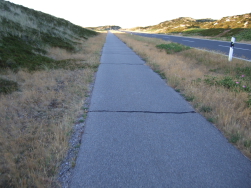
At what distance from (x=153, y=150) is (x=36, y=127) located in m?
2.27

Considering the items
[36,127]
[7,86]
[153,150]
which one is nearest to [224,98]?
[153,150]

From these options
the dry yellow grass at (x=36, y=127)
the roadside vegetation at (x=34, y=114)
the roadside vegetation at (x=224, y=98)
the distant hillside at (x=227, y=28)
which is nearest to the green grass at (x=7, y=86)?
the roadside vegetation at (x=34, y=114)

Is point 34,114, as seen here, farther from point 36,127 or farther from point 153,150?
point 153,150

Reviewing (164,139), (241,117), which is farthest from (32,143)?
(241,117)

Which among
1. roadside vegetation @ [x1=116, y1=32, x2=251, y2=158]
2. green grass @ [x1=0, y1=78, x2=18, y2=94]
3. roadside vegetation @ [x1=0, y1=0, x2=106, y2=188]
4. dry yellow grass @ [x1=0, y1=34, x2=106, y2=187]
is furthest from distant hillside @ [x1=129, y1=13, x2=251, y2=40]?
green grass @ [x1=0, y1=78, x2=18, y2=94]

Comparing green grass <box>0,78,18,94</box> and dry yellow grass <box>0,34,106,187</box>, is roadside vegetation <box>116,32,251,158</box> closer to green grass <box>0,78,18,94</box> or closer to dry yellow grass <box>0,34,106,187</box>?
dry yellow grass <box>0,34,106,187</box>

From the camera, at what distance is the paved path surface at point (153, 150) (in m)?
2.46

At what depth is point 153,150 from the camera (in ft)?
10.0

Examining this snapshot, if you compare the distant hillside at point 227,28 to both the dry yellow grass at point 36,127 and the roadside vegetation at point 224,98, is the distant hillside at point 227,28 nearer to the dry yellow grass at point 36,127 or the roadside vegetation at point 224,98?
the roadside vegetation at point 224,98

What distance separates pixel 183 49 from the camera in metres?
15.2

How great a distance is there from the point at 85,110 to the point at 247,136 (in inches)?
130

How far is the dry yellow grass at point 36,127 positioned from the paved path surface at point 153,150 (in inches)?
15.7

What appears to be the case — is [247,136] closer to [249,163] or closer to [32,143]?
[249,163]

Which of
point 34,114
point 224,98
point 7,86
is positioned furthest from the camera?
point 7,86
